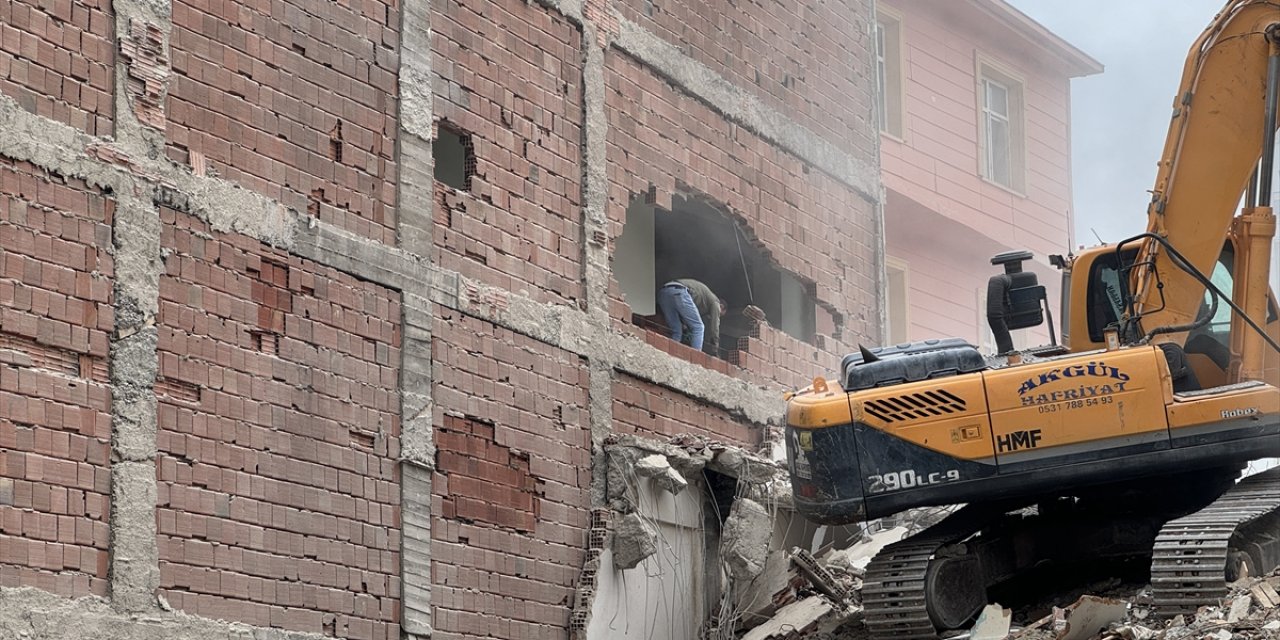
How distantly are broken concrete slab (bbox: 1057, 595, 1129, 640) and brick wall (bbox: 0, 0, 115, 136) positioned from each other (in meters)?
6.13

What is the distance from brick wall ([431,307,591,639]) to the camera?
38.2 feet

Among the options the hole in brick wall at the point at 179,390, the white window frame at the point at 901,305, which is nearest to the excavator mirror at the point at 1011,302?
the hole in brick wall at the point at 179,390

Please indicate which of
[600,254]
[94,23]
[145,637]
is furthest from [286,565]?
[600,254]

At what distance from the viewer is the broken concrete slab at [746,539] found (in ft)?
43.9

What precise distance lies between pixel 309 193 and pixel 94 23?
181 cm

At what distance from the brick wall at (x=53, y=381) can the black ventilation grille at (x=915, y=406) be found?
4.97 meters

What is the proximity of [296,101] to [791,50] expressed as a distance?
6.76m

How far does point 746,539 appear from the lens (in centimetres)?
1340

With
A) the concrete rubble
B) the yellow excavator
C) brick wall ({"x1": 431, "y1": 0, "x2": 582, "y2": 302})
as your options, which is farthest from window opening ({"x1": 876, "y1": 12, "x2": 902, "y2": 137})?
the yellow excavator

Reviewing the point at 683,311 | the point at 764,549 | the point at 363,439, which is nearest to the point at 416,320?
the point at 363,439

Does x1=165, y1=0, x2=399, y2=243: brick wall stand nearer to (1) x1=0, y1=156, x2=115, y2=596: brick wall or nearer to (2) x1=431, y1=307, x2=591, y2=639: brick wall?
(1) x1=0, y1=156, x2=115, y2=596: brick wall

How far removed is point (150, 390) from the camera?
9469 mm

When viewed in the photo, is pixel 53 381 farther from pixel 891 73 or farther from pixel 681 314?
pixel 891 73

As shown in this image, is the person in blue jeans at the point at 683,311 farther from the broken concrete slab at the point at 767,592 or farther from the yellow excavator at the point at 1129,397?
the yellow excavator at the point at 1129,397
